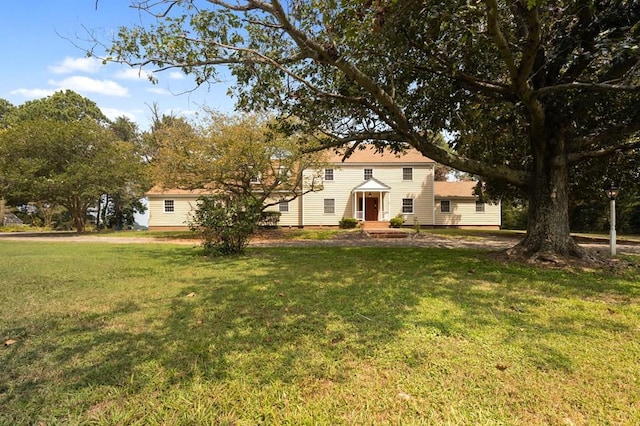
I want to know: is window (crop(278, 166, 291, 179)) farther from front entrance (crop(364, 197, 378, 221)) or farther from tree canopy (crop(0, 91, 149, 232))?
tree canopy (crop(0, 91, 149, 232))

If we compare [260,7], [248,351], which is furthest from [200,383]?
[260,7]

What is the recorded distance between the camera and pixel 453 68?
20.6 ft

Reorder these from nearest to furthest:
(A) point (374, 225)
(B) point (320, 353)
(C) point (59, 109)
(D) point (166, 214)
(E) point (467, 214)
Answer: (B) point (320, 353)
(A) point (374, 225)
(E) point (467, 214)
(D) point (166, 214)
(C) point (59, 109)

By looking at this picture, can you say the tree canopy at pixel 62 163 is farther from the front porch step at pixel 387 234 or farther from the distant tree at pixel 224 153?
the front porch step at pixel 387 234

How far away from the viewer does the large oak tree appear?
18.1ft

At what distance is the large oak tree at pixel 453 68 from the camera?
553cm

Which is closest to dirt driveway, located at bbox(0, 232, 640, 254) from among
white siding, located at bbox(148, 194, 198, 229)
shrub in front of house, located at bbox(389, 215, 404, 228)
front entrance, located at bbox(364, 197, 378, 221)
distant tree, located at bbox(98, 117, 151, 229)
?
shrub in front of house, located at bbox(389, 215, 404, 228)

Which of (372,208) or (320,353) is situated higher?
(372,208)

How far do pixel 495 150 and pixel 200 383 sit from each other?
1328 cm

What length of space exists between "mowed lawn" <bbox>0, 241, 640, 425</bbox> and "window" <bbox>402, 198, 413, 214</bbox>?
1924 cm

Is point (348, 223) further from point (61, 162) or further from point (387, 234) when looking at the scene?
A: point (61, 162)

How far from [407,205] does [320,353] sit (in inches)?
915

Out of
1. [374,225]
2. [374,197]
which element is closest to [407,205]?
[374,197]

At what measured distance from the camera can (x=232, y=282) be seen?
5.97 metres
